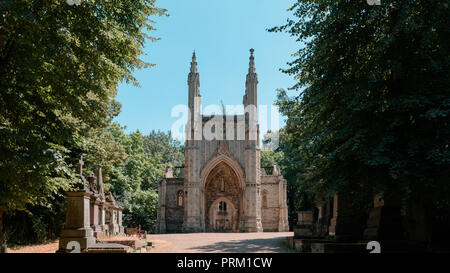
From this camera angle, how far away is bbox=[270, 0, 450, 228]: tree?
6.55m

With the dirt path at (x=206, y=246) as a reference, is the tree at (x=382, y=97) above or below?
above

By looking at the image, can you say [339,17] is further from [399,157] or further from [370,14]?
[399,157]

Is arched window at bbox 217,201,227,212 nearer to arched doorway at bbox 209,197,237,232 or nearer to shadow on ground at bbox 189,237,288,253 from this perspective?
arched doorway at bbox 209,197,237,232

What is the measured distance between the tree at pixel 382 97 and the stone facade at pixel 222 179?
2549 centimetres

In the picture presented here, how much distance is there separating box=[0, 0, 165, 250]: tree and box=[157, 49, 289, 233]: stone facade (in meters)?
26.4

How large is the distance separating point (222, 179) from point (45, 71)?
97.7 feet

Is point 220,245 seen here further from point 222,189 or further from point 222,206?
point 222,206

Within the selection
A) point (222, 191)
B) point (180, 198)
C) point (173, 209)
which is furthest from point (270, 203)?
point (173, 209)

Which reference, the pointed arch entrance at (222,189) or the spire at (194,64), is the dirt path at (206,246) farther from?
the spire at (194,64)

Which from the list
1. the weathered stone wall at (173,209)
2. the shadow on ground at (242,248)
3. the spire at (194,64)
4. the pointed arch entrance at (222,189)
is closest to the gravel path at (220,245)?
the shadow on ground at (242,248)

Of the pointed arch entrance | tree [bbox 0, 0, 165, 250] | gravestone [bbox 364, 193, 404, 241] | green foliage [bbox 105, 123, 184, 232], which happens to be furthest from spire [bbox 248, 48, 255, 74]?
tree [bbox 0, 0, 165, 250]

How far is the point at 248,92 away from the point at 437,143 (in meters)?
29.9

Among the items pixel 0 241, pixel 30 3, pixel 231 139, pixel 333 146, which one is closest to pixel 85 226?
pixel 0 241

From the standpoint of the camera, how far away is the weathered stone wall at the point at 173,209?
35.7 metres
